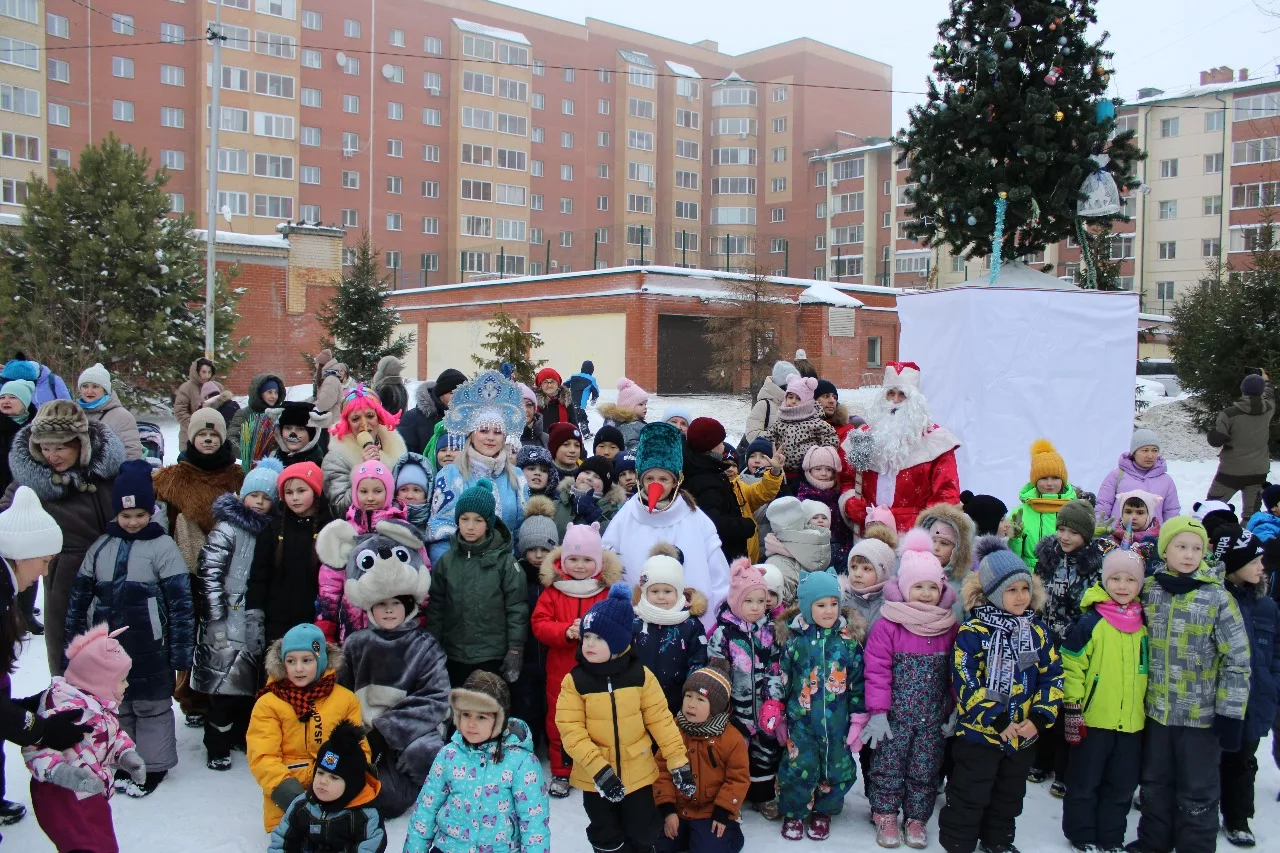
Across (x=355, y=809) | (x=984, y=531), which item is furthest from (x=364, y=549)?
(x=984, y=531)

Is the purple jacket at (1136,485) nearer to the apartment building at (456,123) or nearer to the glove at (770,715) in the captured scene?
the glove at (770,715)

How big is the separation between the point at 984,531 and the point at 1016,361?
4328 millimetres

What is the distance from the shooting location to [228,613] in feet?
15.6

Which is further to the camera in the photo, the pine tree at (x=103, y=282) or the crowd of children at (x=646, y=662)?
the pine tree at (x=103, y=282)

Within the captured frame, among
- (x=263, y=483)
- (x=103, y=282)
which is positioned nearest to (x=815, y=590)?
(x=263, y=483)

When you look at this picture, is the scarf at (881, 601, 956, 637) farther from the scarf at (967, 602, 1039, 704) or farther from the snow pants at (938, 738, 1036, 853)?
the snow pants at (938, 738, 1036, 853)

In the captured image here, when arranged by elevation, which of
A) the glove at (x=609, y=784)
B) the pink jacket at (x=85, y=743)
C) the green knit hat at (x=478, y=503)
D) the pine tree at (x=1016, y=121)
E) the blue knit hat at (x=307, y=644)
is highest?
the pine tree at (x=1016, y=121)

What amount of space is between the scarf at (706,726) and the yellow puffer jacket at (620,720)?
37cm

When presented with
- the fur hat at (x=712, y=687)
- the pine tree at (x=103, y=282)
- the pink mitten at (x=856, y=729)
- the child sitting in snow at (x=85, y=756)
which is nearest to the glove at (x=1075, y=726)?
the pink mitten at (x=856, y=729)

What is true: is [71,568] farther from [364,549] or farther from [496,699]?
[496,699]

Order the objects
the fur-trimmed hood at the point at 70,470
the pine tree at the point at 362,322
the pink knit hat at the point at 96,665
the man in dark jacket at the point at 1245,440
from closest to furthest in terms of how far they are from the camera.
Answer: the pink knit hat at the point at 96,665 → the fur-trimmed hood at the point at 70,470 → the man in dark jacket at the point at 1245,440 → the pine tree at the point at 362,322

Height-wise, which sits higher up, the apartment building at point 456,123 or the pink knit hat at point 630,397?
the apartment building at point 456,123

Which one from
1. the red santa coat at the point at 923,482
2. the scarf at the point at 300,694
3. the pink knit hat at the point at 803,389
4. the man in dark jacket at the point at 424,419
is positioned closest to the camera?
the scarf at the point at 300,694

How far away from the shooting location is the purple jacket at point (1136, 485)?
235 inches
